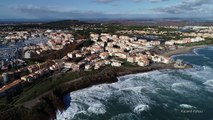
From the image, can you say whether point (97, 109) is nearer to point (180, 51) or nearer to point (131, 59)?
point (131, 59)

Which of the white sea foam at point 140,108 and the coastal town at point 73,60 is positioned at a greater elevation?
the coastal town at point 73,60

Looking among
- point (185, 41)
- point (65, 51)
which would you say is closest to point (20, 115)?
point (65, 51)

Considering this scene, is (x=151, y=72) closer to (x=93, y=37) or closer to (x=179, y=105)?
(x=179, y=105)

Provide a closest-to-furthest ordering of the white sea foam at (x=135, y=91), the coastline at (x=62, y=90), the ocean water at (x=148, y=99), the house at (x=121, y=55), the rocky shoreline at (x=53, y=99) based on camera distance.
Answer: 1. the rocky shoreline at (x=53, y=99)
2. the ocean water at (x=148, y=99)
3. the coastline at (x=62, y=90)
4. the white sea foam at (x=135, y=91)
5. the house at (x=121, y=55)

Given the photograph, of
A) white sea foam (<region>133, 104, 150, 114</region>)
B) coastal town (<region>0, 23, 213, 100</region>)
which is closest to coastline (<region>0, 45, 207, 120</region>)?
coastal town (<region>0, 23, 213, 100</region>)

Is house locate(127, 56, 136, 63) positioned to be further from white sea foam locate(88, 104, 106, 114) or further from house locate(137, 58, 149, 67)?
white sea foam locate(88, 104, 106, 114)

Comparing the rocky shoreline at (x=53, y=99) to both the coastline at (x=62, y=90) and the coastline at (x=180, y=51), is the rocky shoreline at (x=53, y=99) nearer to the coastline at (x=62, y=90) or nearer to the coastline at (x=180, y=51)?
the coastline at (x=62, y=90)

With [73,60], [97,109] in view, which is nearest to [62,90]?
[97,109]

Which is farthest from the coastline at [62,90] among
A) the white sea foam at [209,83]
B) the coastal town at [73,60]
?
the white sea foam at [209,83]

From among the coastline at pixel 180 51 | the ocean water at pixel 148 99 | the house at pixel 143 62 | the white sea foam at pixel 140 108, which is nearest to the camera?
the ocean water at pixel 148 99
